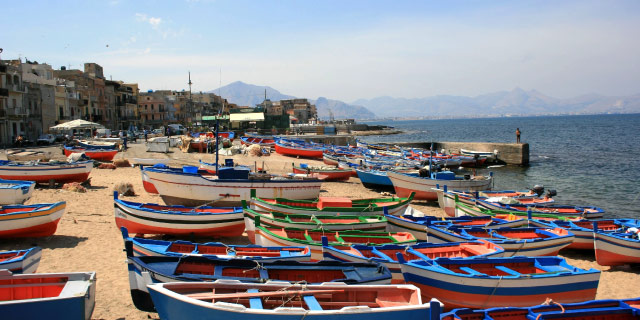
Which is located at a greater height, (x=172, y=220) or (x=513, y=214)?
(x=172, y=220)

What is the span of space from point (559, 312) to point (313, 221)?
25.1 feet

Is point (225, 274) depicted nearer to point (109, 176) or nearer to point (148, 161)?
point (109, 176)

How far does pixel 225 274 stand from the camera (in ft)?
26.3

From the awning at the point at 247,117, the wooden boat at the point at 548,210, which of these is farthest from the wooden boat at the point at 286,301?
the awning at the point at 247,117

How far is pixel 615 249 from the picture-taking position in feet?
41.0

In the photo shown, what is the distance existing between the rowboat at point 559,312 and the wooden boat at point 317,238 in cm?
434

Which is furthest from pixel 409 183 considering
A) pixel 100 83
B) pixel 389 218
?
pixel 100 83

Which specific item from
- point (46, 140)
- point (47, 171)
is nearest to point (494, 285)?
point (47, 171)

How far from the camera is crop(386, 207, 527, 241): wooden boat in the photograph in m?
13.0

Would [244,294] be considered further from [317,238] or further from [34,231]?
[34,231]

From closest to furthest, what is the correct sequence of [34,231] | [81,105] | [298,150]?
[34,231] → [298,150] → [81,105]

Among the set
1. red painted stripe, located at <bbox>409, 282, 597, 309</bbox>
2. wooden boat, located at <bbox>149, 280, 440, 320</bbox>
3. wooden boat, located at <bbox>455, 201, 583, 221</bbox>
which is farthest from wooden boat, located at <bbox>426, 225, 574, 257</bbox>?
wooden boat, located at <bbox>149, 280, 440, 320</bbox>

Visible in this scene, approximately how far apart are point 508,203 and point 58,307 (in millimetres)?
16274

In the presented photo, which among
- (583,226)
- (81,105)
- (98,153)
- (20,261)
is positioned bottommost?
(583,226)
